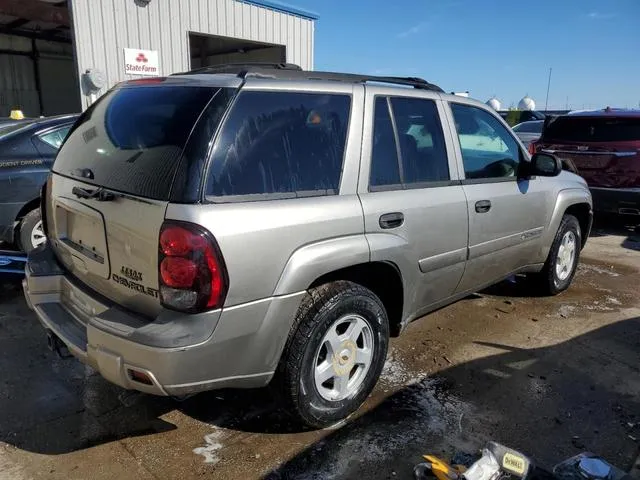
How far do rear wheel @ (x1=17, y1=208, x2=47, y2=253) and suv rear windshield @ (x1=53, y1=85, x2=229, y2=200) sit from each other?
2.36 m

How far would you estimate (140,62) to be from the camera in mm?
9875

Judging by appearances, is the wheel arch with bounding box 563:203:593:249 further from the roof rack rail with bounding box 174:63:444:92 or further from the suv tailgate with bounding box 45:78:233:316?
the suv tailgate with bounding box 45:78:233:316

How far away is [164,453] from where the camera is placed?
262 centimetres

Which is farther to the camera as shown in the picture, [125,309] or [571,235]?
[571,235]

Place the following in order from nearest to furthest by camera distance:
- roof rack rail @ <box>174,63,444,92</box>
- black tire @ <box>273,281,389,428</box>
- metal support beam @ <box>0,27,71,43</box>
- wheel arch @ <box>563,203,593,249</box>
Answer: black tire @ <box>273,281,389,428</box> → roof rack rail @ <box>174,63,444,92</box> → wheel arch @ <box>563,203,593,249</box> → metal support beam @ <box>0,27,71,43</box>

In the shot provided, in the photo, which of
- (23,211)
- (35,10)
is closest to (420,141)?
(23,211)

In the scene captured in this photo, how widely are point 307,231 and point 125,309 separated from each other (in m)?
0.92

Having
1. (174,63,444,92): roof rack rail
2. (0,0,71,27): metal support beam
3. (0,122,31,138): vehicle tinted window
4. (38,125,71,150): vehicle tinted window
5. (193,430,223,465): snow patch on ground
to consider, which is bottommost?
(193,430,223,465): snow patch on ground

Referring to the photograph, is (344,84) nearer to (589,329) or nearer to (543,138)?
(589,329)

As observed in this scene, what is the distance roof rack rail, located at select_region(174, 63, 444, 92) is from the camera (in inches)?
104

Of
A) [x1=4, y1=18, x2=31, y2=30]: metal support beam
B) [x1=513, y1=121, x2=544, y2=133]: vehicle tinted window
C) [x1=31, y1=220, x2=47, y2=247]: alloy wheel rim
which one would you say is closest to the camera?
[x1=31, y1=220, x2=47, y2=247]: alloy wheel rim

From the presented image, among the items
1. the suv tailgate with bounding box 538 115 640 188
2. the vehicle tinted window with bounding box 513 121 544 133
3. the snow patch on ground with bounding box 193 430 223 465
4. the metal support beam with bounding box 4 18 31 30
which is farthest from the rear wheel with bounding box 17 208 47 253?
the metal support beam with bounding box 4 18 31 30

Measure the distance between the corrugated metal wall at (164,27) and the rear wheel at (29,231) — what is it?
15.5 feet

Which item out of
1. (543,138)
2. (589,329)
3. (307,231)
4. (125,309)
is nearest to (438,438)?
(307,231)
